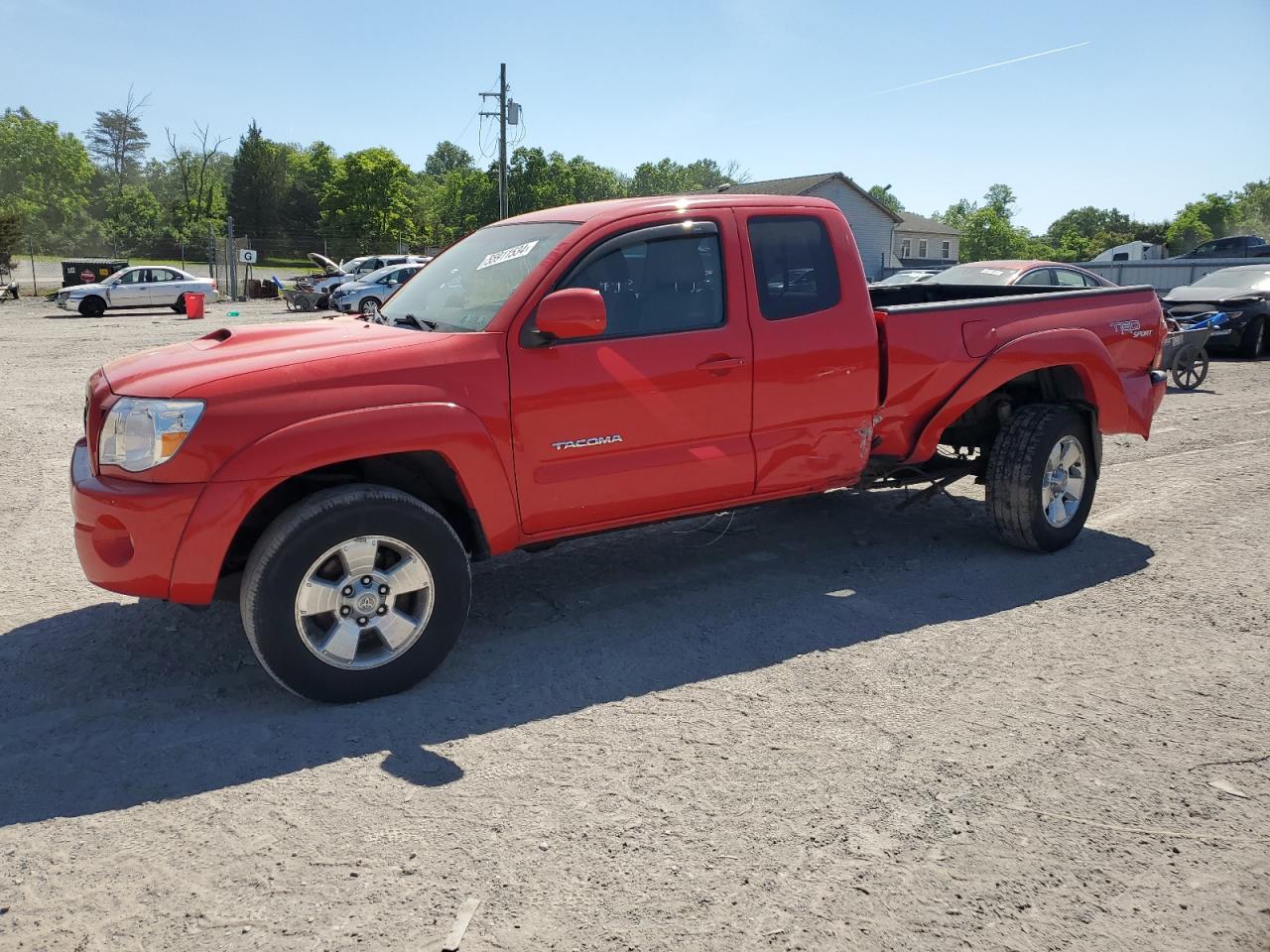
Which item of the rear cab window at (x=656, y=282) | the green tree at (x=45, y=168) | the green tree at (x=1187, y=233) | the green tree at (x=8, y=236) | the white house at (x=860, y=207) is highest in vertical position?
the green tree at (x=45, y=168)

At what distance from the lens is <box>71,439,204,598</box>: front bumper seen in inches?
144

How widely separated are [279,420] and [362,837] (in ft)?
5.20

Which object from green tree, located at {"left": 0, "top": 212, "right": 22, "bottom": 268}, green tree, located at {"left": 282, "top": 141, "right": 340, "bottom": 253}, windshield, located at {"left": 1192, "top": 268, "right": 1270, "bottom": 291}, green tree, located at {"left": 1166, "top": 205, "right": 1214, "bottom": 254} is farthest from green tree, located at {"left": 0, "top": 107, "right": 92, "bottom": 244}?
windshield, located at {"left": 1192, "top": 268, "right": 1270, "bottom": 291}

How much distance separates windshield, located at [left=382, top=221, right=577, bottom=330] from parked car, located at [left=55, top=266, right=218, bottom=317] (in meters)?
30.1

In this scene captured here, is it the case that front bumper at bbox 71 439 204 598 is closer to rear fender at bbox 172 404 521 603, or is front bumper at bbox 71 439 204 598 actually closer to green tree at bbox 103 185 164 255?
rear fender at bbox 172 404 521 603

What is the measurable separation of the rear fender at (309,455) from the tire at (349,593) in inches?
5.9

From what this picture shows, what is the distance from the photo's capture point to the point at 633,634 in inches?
183

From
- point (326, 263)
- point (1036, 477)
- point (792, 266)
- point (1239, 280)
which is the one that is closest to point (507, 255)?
point (792, 266)

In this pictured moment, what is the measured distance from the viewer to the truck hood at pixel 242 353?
3.82m

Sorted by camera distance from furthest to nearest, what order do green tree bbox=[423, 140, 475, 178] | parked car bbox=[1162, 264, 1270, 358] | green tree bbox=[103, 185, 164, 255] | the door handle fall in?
green tree bbox=[423, 140, 475, 178] < green tree bbox=[103, 185, 164, 255] < parked car bbox=[1162, 264, 1270, 358] < the door handle

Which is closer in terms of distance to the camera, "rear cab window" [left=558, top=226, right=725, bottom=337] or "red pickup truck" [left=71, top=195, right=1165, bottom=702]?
"red pickup truck" [left=71, top=195, right=1165, bottom=702]

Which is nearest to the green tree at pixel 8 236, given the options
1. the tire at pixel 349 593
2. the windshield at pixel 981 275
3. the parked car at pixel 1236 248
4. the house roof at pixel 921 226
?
the windshield at pixel 981 275

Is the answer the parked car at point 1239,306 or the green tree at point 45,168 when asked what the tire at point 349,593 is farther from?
the green tree at point 45,168

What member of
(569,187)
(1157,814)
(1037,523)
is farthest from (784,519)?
(569,187)
